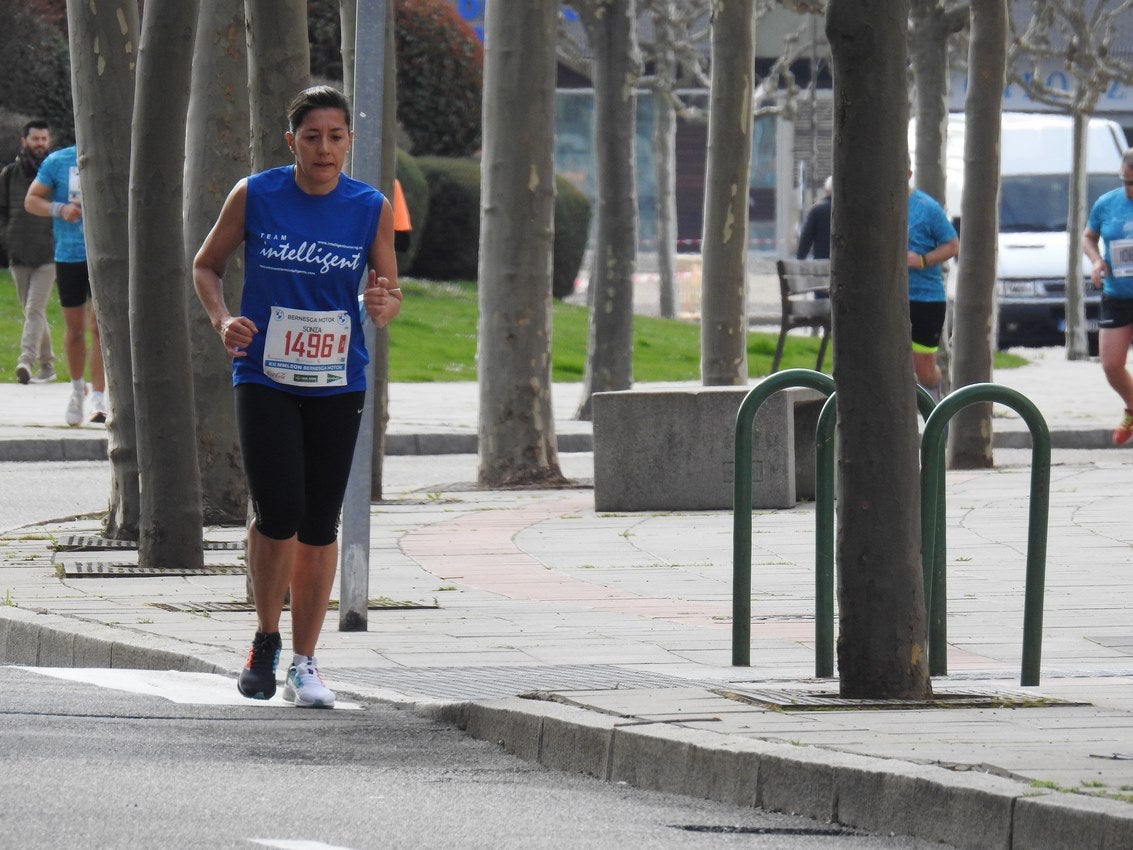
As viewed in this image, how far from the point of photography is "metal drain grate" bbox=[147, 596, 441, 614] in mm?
9391

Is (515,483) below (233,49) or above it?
below

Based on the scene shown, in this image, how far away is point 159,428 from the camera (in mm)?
10438

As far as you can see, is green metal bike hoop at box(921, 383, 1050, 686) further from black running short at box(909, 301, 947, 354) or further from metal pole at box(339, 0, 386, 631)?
black running short at box(909, 301, 947, 354)

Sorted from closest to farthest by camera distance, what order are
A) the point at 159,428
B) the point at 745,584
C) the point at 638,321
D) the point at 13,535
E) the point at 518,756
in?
the point at 518,756 < the point at 745,584 < the point at 159,428 < the point at 13,535 < the point at 638,321

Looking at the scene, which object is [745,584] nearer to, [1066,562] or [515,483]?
[1066,562]

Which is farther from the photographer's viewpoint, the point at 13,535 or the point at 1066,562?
the point at 13,535

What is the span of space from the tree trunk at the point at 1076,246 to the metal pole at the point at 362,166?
74.4 feet

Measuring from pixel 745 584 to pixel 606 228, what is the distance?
1300 centimetres

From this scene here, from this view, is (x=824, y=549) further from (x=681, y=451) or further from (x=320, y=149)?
(x=681, y=451)

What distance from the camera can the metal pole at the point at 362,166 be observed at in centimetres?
885

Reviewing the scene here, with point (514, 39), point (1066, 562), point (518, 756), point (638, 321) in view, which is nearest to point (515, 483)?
point (514, 39)

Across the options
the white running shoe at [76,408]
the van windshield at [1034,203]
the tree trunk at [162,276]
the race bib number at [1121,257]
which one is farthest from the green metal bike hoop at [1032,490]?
the van windshield at [1034,203]

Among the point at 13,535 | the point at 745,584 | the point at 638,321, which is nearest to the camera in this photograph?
the point at 745,584

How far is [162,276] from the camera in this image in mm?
10453
